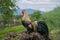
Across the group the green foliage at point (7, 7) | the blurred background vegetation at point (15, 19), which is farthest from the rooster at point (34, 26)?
the green foliage at point (7, 7)

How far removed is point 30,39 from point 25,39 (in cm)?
14

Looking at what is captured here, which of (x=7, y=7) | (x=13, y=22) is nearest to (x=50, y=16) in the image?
(x=7, y=7)

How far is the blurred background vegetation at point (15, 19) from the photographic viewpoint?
9982 millimetres

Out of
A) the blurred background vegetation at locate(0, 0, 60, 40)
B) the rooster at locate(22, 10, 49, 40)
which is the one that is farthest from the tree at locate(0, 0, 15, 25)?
the rooster at locate(22, 10, 49, 40)

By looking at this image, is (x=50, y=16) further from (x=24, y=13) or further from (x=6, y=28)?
(x=6, y=28)

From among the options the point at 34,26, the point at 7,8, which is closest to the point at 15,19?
the point at 7,8

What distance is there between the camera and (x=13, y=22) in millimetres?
18359

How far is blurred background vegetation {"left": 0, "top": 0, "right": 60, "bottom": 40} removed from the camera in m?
9.98

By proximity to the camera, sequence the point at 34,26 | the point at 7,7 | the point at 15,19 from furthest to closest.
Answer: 1. the point at 15,19
2. the point at 7,7
3. the point at 34,26

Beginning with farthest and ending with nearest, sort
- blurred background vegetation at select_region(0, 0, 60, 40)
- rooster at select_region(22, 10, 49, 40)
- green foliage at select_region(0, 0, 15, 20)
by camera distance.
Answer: green foliage at select_region(0, 0, 15, 20)
blurred background vegetation at select_region(0, 0, 60, 40)
rooster at select_region(22, 10, 49, 40)

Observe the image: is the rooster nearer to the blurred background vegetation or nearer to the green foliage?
the blurred background vegetation

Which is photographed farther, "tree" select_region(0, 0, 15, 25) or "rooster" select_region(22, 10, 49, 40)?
"tree" select_region(0, 0, 15, 25)

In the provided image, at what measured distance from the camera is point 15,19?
18719 mm

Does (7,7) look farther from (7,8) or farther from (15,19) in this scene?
(15,19)
